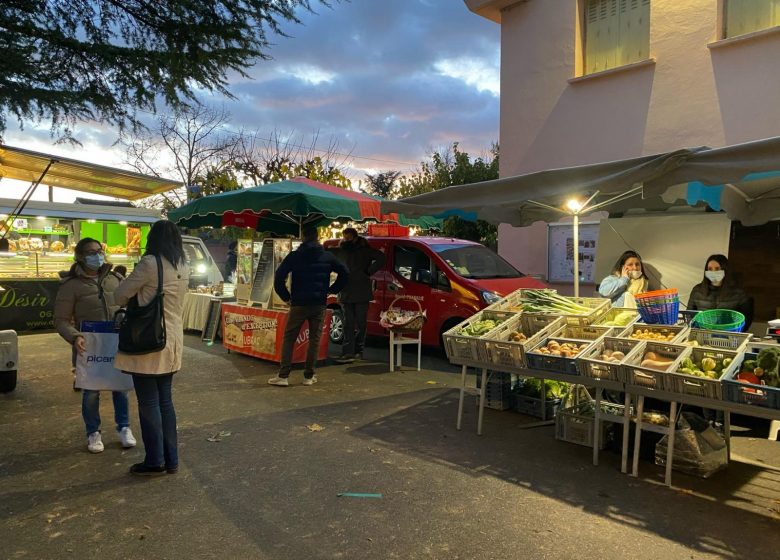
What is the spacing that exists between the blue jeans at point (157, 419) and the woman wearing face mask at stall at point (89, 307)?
28.6 inches

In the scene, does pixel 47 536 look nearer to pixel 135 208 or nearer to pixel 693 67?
pixel 693 67

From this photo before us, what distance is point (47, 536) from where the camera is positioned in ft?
10.4

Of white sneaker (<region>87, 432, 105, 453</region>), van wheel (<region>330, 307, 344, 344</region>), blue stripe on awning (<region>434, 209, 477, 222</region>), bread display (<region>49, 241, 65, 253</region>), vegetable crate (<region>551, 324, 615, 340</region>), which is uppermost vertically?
blue stripe on awning (<region>434, 209, 477, 222</region>)

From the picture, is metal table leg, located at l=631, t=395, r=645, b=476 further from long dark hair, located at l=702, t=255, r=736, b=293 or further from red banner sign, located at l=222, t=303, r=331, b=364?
red banner sign, located at l=222, t=303, r=331, b=364

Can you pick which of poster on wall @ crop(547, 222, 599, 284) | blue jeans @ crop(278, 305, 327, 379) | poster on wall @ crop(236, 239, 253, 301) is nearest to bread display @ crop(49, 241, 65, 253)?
poster on wall @ crop(236, 239, 253, 301)

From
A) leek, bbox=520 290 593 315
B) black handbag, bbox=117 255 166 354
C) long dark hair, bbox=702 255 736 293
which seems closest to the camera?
black handbag, bbox=117 255 166 354

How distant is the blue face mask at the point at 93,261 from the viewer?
4.70 meters

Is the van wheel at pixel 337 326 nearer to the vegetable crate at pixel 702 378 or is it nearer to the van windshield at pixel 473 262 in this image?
the van windshield at pixel 473 262

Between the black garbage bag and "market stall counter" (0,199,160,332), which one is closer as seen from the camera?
the black garbage bag

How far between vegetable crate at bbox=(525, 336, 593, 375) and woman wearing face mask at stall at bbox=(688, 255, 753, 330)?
2.11 metres

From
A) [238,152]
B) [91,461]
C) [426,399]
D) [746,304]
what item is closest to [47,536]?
[91,461]

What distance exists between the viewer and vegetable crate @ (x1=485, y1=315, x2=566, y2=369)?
4.66 m

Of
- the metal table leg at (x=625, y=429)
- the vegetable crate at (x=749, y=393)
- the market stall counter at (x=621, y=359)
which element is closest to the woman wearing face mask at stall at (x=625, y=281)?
the market stall counter at (x=621, y=359)

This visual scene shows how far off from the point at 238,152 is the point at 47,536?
2783 centimetres
